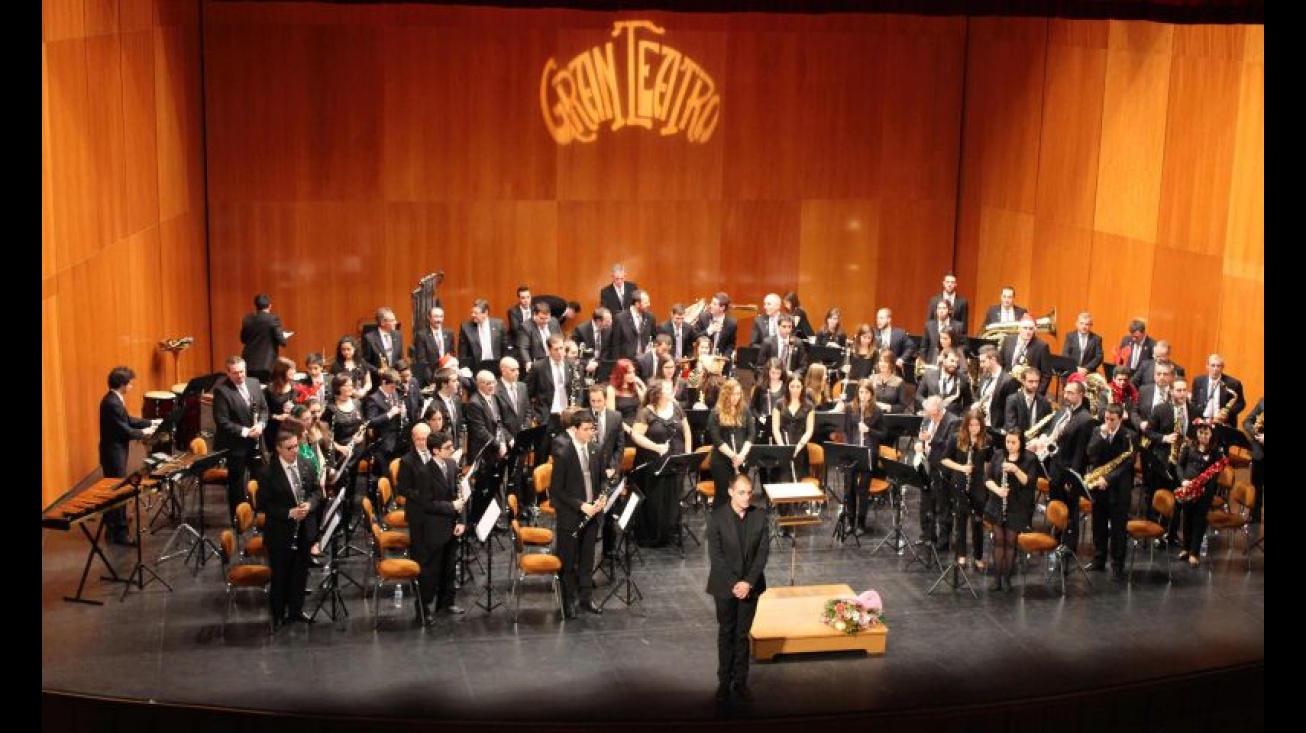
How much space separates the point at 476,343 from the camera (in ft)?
52.6

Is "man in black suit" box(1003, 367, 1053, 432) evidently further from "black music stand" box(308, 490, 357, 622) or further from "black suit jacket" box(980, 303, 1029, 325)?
"black music stand" box(308, 490, 357, 622)

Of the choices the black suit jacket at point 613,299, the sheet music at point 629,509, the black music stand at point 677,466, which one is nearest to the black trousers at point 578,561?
the sheet music at point 629,509

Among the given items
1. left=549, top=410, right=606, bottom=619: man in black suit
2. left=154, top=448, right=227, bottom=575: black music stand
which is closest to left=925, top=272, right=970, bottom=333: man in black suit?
left=549, top=410, right=606, bottom=619: man in black suit

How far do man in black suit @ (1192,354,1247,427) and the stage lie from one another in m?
1.69

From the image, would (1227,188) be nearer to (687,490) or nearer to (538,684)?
(687,490)

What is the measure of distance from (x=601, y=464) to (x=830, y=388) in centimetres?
490

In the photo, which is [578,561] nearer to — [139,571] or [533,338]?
[139,571]

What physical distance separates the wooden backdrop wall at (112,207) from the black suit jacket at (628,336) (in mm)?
4989

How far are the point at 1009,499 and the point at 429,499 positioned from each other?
456 centimetres

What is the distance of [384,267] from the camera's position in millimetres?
19422

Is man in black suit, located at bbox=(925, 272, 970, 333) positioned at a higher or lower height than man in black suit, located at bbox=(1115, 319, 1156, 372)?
higher

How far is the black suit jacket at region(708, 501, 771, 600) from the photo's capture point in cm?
952

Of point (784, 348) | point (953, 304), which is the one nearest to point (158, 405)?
point (784, 348)

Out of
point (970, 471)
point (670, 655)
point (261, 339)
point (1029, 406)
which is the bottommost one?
point (670, 655)
